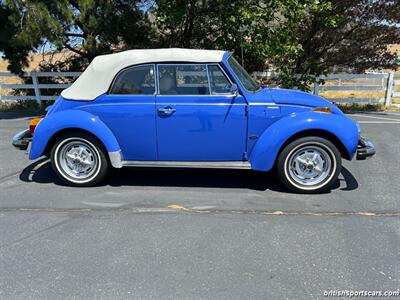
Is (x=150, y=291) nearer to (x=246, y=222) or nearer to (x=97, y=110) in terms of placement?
(x=246, y=222)

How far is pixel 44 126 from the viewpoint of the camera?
15.9ft

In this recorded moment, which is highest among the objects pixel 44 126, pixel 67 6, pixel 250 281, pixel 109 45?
pixel 67 6

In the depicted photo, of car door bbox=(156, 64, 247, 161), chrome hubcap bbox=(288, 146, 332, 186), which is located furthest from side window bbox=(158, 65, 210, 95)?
chrome hubcap bbox=(288, 146, 332, 186)

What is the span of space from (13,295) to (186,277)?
1.27 metres

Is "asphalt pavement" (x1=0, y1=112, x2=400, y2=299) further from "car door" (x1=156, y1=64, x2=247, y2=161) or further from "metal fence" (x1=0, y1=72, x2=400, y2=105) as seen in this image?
"metal fence" (x1=0, y1=72, x2=400, y2=105)

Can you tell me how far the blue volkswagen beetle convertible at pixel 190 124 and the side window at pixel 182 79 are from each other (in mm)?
12

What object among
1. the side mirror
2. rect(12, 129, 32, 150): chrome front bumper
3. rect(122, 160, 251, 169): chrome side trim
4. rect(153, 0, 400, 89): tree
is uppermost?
rect(153, 0, 400, 89): tree

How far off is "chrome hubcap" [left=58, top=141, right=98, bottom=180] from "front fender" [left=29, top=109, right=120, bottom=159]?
25cm

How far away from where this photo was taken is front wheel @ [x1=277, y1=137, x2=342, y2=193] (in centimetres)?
456

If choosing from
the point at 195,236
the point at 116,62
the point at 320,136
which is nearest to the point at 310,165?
the point at 320,136

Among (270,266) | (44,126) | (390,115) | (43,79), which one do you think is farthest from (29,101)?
(270,266)

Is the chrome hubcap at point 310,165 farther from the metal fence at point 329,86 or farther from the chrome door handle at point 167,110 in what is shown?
the metal fence at point 329,86

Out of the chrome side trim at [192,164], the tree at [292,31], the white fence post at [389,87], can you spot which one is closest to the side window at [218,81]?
the chrome side trim at [192,164]

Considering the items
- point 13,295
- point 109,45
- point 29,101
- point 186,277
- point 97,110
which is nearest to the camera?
point 13,295
